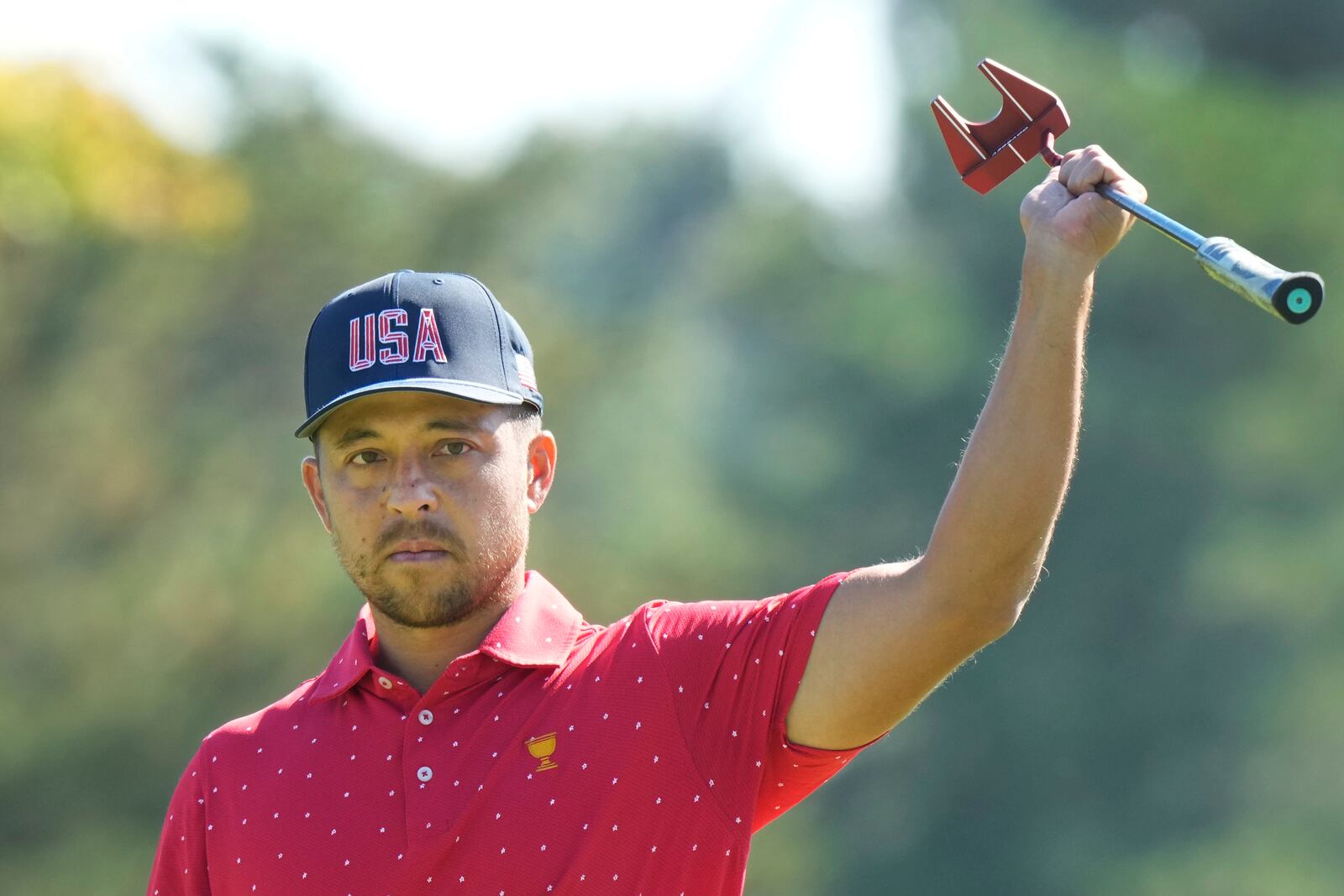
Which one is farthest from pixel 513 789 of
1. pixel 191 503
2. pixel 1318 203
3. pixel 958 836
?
pixel 958 836

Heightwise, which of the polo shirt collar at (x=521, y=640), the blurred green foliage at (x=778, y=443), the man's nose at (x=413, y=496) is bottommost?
the polo shirt collar at (x=521, y=640)

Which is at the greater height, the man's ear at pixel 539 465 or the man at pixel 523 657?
the man's ear at pixel 539 465

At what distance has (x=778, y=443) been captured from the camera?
16.5 metres

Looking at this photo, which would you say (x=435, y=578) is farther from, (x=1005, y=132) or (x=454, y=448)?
(x=1005, y=132)

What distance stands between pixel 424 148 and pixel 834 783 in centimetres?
652

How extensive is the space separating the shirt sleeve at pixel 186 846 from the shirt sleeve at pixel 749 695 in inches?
32.1

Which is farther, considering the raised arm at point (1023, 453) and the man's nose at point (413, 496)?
the man's nose at point (413, 496)

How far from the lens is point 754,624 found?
2.71 m

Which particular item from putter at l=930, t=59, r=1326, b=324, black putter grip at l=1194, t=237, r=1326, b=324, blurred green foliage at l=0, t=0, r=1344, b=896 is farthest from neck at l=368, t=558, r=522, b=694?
blurred green foliage at l=0, t=0, r=1344, b=896

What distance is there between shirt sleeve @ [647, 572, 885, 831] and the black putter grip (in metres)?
0.73

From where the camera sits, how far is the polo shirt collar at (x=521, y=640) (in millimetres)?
2842

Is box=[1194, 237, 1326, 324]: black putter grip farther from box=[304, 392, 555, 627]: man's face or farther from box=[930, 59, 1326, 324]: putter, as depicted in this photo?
box=[304, 392, 555, 627]: man's face

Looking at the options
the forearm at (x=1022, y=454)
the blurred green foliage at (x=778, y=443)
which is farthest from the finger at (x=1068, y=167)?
the blurred green foliage at (x=778, y=443)

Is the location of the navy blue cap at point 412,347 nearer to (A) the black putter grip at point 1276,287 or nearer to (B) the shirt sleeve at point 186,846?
(B) the shirt sleeve at point 186,846
